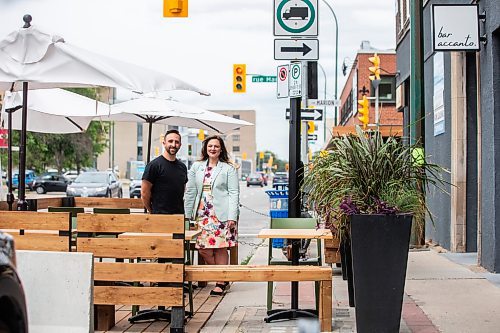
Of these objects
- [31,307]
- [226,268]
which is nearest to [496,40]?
[226,268]

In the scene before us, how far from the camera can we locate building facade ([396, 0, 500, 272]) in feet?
35.0

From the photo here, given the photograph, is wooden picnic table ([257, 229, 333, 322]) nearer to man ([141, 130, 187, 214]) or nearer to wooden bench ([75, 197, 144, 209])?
man ([141, 130, 187, 214])

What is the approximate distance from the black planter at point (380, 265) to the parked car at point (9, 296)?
3.40m

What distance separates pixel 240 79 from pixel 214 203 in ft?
63.3

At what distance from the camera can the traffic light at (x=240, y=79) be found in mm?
28578

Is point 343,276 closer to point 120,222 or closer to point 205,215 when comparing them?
point 205,215

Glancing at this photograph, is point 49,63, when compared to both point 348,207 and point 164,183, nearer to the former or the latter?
point 164,183

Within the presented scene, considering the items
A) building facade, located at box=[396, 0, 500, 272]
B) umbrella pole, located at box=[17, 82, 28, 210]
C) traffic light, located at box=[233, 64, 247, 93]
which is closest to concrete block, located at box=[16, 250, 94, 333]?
umbrella pole, located at box=[17, 82, 28, 210]

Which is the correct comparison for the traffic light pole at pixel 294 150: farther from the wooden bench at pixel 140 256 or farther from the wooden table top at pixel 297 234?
the wooden bench at pixel 140 256

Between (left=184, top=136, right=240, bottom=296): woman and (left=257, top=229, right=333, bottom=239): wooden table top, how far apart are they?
1639 millimetres

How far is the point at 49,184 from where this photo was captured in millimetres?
52094

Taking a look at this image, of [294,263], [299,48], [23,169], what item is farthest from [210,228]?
[299,48]

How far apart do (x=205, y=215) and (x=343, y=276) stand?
7.04 feet

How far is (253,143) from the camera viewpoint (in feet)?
566
